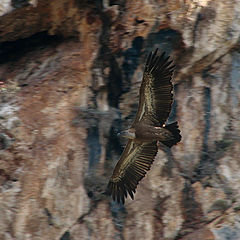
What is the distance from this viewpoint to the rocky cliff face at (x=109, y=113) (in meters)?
7.98

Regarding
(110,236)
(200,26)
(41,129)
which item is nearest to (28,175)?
(41,129)

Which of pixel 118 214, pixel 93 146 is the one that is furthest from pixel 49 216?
pixel 93 146

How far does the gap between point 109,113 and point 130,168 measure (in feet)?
3.50

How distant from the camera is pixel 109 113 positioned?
8.69 meters

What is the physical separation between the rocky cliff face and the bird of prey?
419 mm

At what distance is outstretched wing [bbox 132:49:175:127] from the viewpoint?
7332 mm

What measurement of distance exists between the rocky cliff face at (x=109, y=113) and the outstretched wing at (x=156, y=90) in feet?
3.62

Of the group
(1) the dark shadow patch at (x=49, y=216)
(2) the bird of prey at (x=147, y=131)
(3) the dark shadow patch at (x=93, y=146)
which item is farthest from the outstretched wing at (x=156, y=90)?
(1) the dark shadow patch at (x=49, y=216)

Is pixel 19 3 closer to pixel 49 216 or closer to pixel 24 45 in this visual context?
pixel 24 45

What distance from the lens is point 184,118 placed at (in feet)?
28.6

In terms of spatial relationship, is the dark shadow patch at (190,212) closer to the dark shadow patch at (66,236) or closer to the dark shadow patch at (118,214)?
the dark shadow patch at (118,214)

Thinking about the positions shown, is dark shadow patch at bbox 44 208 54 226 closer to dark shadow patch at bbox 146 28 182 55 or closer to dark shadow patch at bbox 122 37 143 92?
dark shadow patch at bbox 122 37 143 92

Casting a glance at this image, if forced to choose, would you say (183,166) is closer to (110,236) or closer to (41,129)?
(110,236)

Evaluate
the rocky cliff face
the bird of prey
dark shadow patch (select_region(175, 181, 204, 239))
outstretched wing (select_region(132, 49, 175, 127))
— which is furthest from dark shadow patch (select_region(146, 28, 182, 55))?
dark shadow patch (select_region(175, 181, 204, 239))
